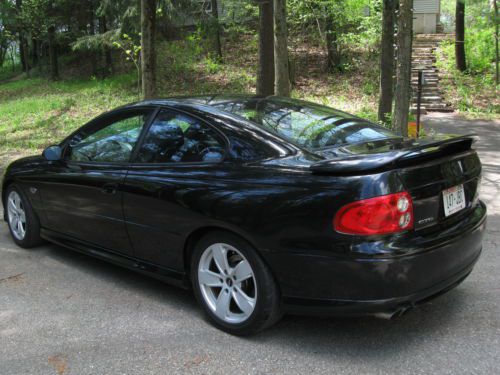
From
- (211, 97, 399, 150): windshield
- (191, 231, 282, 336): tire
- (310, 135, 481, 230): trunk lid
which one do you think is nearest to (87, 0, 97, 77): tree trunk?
(211, 97, 399, 150): windshield

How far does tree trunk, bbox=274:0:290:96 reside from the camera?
8.98 m

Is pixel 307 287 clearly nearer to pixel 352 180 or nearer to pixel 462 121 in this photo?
pixel 352 180

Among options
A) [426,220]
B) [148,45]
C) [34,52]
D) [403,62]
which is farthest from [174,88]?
[426,220]

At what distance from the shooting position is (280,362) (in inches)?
118

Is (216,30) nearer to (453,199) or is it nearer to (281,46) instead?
(281,46)

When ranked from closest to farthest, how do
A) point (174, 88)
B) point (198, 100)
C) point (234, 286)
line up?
point (234, 286) → point (198, 100) → point (174, 88)

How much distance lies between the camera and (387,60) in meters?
12.5

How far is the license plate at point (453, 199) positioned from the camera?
122 inches

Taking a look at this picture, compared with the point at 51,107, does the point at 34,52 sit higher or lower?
higher

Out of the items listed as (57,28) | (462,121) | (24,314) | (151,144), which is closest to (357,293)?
(151,144)

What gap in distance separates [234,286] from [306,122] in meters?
1.35

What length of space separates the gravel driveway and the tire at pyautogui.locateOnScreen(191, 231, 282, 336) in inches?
5.0

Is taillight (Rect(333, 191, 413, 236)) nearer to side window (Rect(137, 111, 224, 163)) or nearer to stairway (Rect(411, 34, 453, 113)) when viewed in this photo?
side window (Rect(137, 111, 224, 163))

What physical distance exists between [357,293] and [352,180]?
0.64 metres
